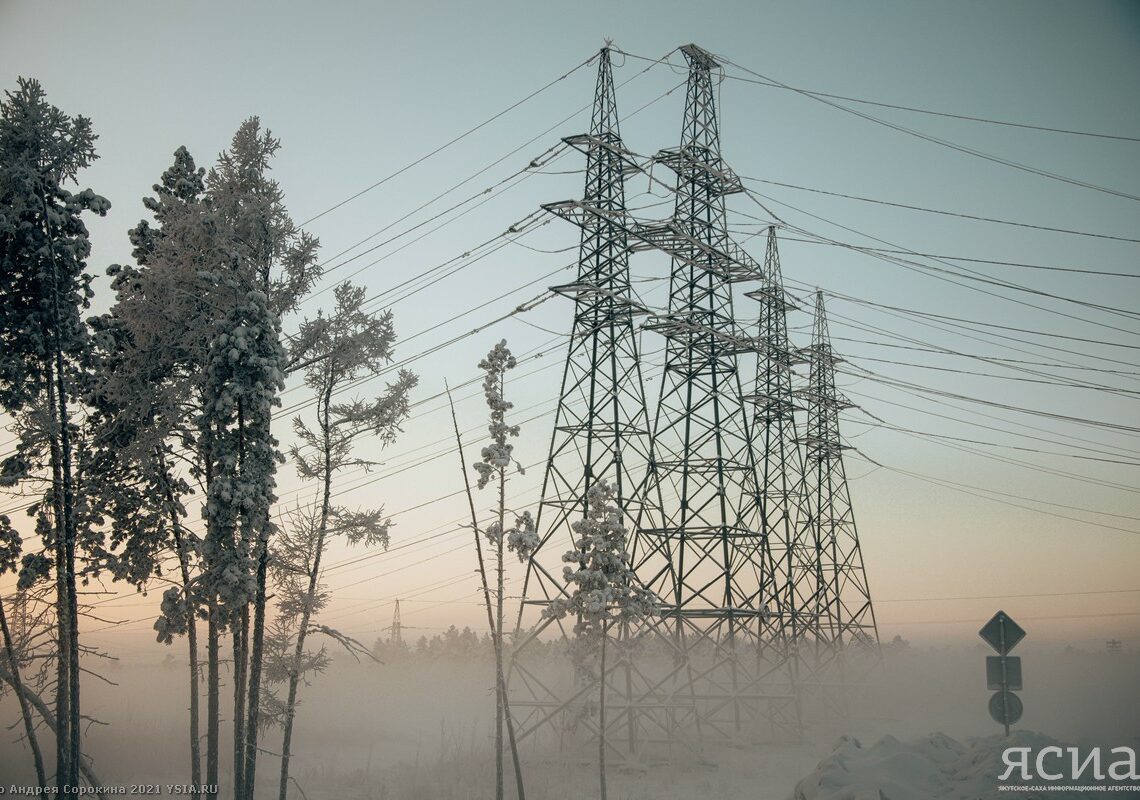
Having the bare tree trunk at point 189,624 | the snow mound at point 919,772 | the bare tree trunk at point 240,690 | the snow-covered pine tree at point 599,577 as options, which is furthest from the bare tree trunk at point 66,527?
the snow mound at point 919,772

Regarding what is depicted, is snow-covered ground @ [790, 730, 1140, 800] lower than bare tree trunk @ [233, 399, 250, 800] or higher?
lower

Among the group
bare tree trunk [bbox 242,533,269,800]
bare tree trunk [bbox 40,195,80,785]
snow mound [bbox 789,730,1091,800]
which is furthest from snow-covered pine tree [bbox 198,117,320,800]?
snow mound [bbox 789,730,1091,800]

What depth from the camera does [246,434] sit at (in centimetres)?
2502

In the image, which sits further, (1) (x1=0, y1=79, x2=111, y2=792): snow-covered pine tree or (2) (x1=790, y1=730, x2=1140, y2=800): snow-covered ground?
(1) (x1=0, y1=79, x2=111, y2=792): snow-covered pine tree

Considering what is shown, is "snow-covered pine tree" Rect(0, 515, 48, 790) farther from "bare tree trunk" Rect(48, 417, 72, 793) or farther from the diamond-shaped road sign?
the diamond-shaped road sign

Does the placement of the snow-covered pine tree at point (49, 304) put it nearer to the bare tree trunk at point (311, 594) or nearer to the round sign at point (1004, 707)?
the bare tree trunk at point (311, 594)

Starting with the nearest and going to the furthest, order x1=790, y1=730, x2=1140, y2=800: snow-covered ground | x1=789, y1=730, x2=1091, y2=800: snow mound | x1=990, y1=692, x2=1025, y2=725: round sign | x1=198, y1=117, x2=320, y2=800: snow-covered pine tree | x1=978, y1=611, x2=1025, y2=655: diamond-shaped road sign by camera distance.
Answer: x1=990, y1=692, x2=1025, y2=725: round sign → x1=978, y1=611, x2=1025, y2=655: diamond-shaped road sign → x1=790, y1=730, x2=1140, y2=800: snow-covered ground → x1=789, y1=730, x2=1091, y2=800: snow mound → x1=198, y1=117, x2=320, y2=800: snow-covered pine tree

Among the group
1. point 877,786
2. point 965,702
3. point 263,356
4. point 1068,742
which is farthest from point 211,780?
point 965,702

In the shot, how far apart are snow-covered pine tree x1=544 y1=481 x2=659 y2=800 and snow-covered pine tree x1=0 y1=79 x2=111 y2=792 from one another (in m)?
14.4

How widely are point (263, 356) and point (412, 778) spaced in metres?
23.8

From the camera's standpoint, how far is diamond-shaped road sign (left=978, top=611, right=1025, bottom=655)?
17.9 m

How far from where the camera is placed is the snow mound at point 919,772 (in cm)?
1892

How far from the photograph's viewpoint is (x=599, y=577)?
3058cm

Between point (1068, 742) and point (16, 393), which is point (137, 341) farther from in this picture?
point (1068, 742)
